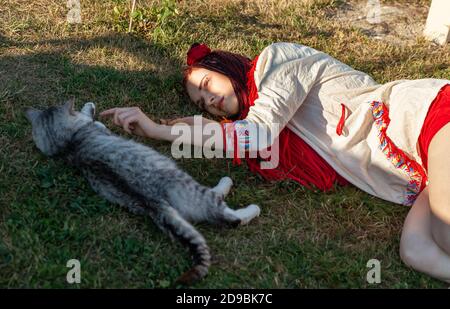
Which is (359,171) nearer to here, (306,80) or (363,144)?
(363,144)

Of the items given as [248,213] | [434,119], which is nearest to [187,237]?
[248,213]

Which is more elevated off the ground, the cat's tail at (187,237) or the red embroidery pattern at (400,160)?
the red embroidery pattern at (400,160)

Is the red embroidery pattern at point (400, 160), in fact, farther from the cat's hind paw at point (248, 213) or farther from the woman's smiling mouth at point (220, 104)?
the woman's smiling mouth at point (220, 104)

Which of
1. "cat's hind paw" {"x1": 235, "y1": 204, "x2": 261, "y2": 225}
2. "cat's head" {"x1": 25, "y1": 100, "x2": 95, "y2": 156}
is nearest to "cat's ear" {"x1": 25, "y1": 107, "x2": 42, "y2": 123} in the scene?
"cat's head" {"x1": 25, "y1": 100, "x2": 95, "y2": 156}

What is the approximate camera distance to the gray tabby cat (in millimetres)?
2709

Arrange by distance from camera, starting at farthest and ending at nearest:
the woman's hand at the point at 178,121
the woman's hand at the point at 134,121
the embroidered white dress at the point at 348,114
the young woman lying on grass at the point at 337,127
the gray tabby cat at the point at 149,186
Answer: the woman's hand at the point at 178,121, the woman's hand at the point at 134,121, the embroidered white dress at the point at 348,114, the young woman lying on grass at the point at 337,127, the gray tabby cat at the point at 149,186

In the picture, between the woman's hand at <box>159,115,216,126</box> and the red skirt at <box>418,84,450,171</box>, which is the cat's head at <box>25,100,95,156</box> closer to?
the woman's hand at <box>159,115,216,126</box>

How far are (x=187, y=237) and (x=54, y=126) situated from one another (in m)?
1.12

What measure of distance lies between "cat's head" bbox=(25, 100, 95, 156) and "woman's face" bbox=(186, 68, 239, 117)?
739 millimetres

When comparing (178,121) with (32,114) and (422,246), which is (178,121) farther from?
(422,246)

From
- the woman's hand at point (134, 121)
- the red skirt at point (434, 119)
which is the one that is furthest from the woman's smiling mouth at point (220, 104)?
the red skirt at point (434, 119)

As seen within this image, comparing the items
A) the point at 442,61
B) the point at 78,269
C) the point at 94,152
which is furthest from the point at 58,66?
the point at 442,61

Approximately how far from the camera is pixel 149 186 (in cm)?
284

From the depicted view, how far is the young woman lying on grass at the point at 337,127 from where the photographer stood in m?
2.92
